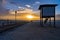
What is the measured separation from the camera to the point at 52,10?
31.2 meters

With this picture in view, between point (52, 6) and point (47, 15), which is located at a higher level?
point (52, 6)

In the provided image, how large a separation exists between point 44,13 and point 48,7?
1724 millimetres

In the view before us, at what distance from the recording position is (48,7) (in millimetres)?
31422

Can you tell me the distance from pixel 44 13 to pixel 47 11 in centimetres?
88

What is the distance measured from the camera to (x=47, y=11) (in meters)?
31.3

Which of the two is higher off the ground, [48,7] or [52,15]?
[48,7]

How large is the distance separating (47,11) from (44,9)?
958 mm

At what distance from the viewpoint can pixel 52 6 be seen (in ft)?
103

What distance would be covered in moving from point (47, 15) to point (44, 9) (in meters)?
1.69

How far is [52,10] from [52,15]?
120 cm

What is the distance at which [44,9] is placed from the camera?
3178cm

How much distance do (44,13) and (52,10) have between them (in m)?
2.03

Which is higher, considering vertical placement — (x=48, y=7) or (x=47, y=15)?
(x=48, y=7)

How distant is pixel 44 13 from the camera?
31.6 meters
